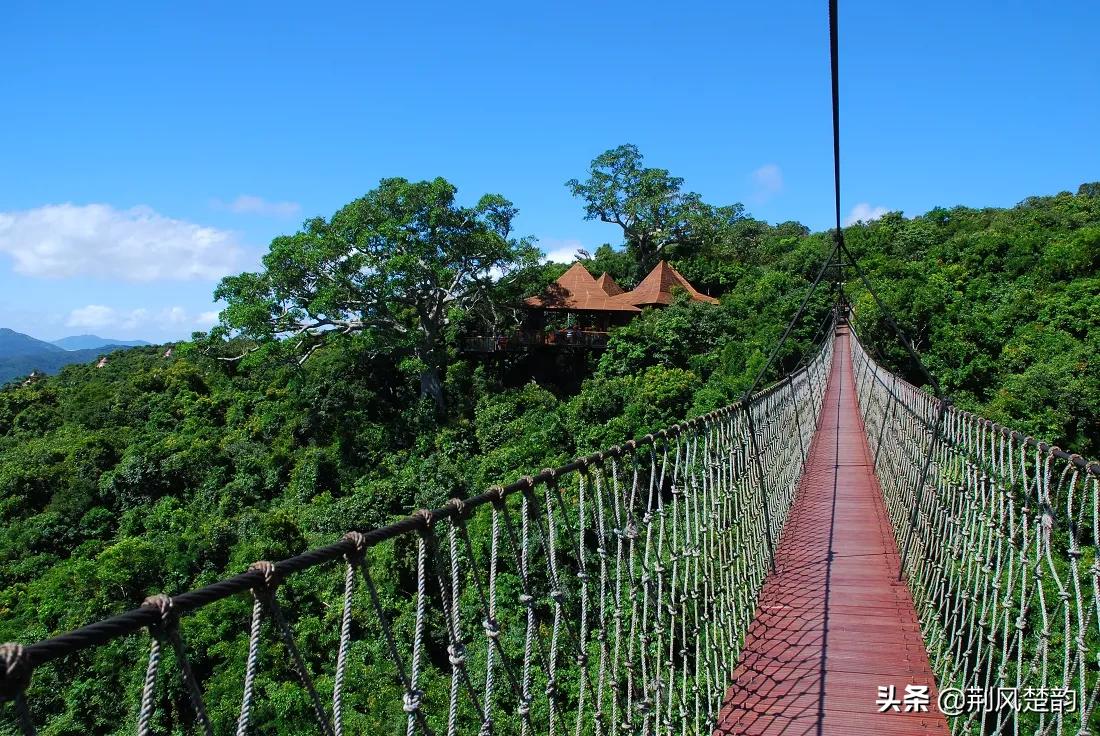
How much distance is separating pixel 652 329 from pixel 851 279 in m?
6.89

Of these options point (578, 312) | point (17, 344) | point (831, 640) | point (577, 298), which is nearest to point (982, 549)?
point (831, 640)

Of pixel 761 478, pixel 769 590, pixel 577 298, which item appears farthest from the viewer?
pixel 577 298

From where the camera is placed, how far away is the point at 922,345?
38.9ft

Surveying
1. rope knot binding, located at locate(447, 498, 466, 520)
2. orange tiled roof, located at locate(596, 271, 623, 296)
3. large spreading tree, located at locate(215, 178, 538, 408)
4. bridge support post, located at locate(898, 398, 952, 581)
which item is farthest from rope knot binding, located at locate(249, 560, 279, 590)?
orange tiled roof, located at locate(596, 271, 623, 296)

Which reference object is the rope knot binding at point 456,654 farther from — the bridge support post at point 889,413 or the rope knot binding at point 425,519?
the bridge support post at point 889,413

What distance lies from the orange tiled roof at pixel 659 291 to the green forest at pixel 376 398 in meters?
1.67

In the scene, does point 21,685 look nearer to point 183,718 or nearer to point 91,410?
point 183,718

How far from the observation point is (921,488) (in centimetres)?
277

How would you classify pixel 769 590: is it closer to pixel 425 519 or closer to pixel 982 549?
pixel 982 549

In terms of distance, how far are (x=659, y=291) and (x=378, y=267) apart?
6702mm

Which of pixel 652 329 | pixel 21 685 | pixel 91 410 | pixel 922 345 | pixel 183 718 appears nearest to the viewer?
pixel 21 685

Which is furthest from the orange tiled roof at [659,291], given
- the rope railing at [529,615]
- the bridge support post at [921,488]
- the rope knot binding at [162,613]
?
the rope knot binding at [162,613]

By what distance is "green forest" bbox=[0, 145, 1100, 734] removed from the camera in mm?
8734

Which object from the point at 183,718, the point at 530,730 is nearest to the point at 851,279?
the point at 183,718
